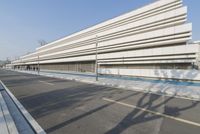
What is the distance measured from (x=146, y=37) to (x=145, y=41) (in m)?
0.77

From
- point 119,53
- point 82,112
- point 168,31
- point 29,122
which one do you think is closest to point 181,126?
point 82,112

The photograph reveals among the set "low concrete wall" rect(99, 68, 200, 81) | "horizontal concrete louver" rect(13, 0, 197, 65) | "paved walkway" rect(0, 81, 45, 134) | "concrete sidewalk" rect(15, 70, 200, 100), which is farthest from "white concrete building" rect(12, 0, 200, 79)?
"paved walkway" rect(0, 81, 45, 134)

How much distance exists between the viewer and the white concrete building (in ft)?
86.7

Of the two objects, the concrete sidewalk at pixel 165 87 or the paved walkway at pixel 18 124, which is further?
the concrete sidewalk at pixel 165 87

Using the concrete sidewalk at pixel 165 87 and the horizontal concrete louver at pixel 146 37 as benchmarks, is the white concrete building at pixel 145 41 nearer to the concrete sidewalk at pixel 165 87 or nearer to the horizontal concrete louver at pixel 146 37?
the horizontal concrete louver at pixel 146 37

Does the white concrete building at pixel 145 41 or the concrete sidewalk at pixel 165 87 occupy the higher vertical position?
the white concrete building at pixel 145 41

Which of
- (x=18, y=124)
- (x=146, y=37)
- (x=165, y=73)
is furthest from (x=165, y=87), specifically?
(x=146, y=37)

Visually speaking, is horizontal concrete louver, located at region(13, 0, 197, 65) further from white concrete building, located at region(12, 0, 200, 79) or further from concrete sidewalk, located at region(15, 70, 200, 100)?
concrete sidewalk, located at region(15, 70, 200, 100)

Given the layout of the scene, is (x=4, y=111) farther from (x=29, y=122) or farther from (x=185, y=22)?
(x=185, y=22)

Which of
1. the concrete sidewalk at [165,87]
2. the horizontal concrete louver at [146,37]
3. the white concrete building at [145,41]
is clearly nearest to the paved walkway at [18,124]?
the concrete sidewalk at [165,87]

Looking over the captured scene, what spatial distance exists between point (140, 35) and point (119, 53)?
244 inches

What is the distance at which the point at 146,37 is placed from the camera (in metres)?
32.0

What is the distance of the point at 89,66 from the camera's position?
49094mm

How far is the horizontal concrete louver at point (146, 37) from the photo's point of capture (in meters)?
26.7
